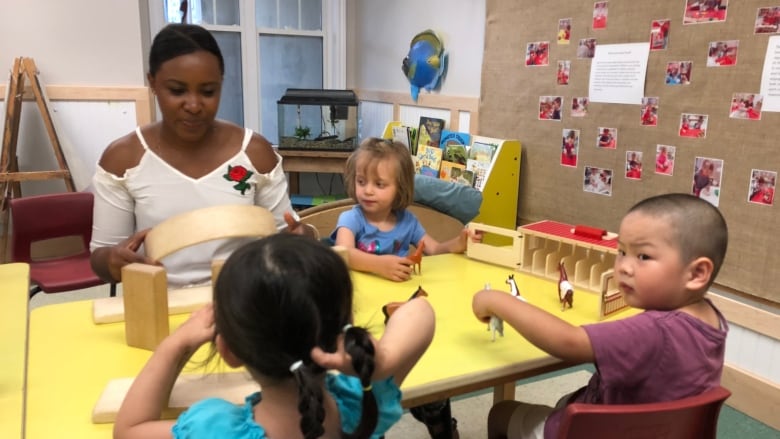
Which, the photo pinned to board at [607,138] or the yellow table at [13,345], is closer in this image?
the yellow table at [13,345]

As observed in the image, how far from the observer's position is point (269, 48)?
4.64m

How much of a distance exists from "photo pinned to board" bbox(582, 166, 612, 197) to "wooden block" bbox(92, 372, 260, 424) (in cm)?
194

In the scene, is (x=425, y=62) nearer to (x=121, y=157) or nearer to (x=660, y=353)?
(x=121, y=157)

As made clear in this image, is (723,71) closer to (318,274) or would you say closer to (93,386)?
(318,274)

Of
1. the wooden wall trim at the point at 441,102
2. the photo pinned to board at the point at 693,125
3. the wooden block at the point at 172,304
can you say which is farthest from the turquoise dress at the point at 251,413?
the wooden wall trim at the point at 441,102

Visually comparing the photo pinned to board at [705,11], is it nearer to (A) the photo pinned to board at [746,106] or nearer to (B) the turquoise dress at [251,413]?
(A) the photo pinned to board at [746,106]

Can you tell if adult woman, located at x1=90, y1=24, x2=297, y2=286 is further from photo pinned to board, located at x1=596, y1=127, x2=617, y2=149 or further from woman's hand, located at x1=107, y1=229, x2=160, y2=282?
photo pinned to board, located at x1=596, y1=127, x2=617, y2=149

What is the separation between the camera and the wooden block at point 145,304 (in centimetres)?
111

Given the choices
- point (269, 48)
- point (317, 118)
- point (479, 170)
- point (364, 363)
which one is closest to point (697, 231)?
point (364, 363)

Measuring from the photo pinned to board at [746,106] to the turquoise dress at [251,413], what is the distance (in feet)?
5.63

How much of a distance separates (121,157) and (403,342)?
1.02 metres

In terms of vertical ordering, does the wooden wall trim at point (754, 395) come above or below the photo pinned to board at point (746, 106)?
below

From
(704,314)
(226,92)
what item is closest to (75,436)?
(704,314)

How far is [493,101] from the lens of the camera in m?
3.08
